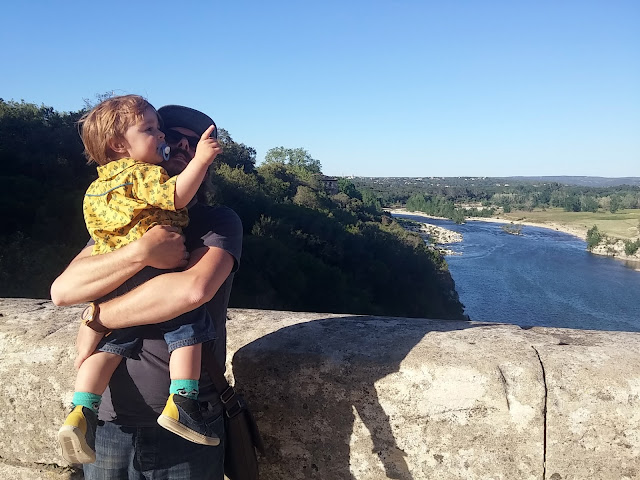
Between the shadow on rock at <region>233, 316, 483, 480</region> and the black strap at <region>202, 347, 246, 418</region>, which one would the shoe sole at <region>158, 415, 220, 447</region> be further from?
the shadow on rock at <region>233, 316, 483, 480</region>

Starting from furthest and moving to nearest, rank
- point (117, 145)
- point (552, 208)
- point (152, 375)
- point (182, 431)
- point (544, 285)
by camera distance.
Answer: point (552, 208) < point (544, 285) < point (117, 145) < point (152, 375) < point (182, 431)

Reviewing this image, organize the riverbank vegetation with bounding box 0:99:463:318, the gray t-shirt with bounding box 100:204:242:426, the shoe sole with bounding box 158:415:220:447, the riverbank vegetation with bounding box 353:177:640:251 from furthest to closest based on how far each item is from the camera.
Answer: the riverbank vegetation with bounding box 353:177:640:251 → the riverbank vegetation with bounding box 0:99:463:318 → the gray t-shirt with bounding box 100:204:242:426 → the shoe sole with bounding box 158:415:220:447

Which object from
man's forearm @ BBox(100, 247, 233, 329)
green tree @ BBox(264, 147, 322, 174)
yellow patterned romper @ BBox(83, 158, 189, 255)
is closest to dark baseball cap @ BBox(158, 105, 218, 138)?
yellow patterned romper @ BBox(83, 158, 189, 255)

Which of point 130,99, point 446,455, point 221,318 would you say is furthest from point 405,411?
point 130,99

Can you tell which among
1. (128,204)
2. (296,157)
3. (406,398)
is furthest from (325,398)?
(296,157)

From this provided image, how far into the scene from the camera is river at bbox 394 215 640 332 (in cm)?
3019

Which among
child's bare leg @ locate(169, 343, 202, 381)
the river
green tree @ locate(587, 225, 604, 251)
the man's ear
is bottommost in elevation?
the river

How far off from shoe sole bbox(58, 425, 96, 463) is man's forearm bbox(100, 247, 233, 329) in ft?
0.85

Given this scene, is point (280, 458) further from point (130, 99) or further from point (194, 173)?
point (130, 99)

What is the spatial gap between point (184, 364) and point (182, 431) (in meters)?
0.15

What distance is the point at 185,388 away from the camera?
1.19 m

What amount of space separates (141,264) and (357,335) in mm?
674

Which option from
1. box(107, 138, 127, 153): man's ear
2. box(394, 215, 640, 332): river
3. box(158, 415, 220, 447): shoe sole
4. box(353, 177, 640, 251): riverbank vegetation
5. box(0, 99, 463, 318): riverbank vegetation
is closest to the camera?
box(158, 415, 220, 447): shoe sole

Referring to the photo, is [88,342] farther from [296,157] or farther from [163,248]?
[296,157]
